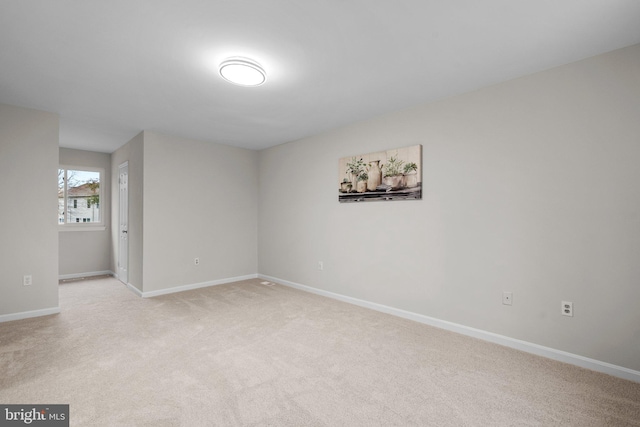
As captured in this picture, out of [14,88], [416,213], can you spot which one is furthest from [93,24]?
[416,213]

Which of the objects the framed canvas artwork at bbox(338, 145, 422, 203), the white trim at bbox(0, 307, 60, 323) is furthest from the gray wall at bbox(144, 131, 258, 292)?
the framed canvas artwork at bbox(338, 145, 422, 203)

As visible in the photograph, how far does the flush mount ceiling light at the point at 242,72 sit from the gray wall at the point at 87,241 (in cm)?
475

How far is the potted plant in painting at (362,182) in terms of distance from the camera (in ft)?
13.0

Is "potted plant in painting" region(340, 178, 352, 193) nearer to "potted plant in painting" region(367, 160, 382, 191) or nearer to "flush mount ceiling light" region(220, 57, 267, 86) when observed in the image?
"potted plant in painting" region(367, 160, 382, 191)

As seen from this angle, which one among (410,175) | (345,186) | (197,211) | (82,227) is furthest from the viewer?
(82,227)

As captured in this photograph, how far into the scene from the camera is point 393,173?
145 inches

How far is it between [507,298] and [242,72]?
3.10 m

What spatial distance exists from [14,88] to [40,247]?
178 centimetres

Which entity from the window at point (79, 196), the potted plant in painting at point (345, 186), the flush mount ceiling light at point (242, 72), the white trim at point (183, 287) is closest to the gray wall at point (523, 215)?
the potted plant in painting at point (345, 186)

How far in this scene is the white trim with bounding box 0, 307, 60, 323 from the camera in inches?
134

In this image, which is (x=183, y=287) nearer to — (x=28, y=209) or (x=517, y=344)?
(x=28, y=209)

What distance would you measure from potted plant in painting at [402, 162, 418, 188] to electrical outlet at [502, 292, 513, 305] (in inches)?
54.8

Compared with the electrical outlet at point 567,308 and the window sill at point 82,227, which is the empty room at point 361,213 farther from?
the window sill at point 82,227

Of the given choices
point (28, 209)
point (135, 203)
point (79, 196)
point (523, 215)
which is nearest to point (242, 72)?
point (523, 215)
